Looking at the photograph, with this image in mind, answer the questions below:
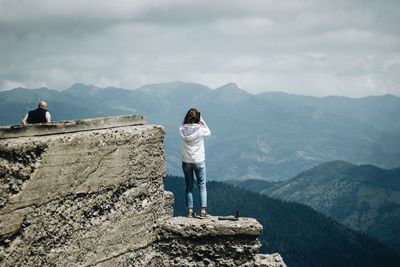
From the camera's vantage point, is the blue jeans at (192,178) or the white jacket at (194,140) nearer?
the white jacket at (194,140)

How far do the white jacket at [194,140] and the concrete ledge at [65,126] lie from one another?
1521mm

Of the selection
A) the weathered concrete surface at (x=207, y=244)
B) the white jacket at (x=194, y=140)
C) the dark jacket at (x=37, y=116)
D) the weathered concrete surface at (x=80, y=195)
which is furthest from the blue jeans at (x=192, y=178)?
the dark jacket at (x=37, y=116)

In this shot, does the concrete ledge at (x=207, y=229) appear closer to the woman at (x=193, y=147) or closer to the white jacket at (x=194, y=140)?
the woman at (x=193, y=147)

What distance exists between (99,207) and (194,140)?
3172 mm

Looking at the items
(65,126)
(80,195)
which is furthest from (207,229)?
(65,126)

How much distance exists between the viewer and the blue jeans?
984 centimetres

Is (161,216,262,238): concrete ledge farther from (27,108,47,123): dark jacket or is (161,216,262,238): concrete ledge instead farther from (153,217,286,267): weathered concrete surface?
(27,108,47,123): dark jacket

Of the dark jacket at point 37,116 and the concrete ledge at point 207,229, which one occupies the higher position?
the dark jacket at point 37,116

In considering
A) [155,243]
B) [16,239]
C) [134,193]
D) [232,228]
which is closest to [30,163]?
[16,239]

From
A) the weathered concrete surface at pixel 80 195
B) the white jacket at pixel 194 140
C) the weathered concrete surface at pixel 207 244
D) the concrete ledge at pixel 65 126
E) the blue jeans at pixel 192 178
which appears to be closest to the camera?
the weathered concrete surface at pixel 80 195

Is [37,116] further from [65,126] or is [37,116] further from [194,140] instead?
[194,140]

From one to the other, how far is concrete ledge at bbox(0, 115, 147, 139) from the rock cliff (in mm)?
13

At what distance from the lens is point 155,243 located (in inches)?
336

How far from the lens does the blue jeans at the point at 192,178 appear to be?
32.3ft
